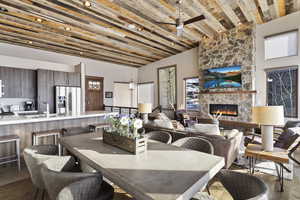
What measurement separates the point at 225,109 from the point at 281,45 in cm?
265

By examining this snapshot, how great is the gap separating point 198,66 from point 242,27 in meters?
2.07

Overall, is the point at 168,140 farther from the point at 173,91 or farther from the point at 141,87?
the point at 141,87

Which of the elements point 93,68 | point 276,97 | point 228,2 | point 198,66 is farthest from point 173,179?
point 93,68

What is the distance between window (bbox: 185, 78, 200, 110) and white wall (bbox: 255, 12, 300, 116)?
2.30m

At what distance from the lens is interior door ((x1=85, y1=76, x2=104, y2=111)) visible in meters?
7.62

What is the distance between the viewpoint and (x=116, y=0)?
142 inches

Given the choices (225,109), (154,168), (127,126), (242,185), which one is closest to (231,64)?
(225,109)

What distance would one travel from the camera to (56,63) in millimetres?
6492

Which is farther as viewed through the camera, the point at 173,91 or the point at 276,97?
the point at 173,91

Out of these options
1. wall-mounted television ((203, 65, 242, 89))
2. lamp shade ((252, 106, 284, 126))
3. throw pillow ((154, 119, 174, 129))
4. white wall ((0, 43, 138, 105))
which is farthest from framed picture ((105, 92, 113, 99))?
lamp shade ((252, 106, 284, 126))

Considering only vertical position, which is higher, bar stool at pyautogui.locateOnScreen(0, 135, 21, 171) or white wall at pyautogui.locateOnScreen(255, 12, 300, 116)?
white wall at pyautogui.locateOnScreen(255, 12, 300, 116)

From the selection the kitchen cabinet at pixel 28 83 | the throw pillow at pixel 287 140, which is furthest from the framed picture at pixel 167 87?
the kitchen cabinet at pixel 28 83

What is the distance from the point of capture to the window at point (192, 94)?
290 inches

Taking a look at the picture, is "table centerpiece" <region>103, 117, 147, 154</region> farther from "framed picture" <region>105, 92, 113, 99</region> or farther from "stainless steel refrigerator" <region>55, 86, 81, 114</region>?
"framed picture" <region>105, 92, 113, 99</region>
